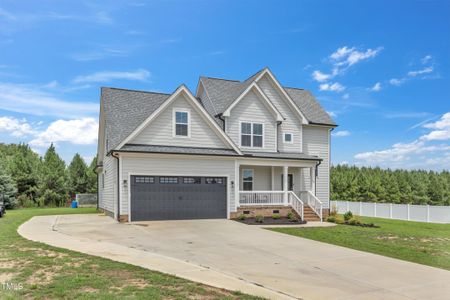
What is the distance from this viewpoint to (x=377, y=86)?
1430cm

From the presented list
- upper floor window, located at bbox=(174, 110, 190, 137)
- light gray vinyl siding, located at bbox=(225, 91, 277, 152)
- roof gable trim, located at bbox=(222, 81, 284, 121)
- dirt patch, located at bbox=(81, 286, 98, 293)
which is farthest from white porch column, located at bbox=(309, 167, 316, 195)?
dirt patch, located at bbox=(81, 286, 98, 293)

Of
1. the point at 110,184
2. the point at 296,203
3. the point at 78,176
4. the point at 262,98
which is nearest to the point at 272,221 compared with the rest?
the point at 296,203

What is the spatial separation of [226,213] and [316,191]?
8.19 meters

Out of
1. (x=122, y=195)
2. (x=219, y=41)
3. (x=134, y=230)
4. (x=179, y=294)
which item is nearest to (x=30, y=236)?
(x=134, y=230)

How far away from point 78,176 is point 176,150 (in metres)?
26.5

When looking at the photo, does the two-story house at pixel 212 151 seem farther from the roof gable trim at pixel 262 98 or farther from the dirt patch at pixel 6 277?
the dirt patch at pixel 6 277

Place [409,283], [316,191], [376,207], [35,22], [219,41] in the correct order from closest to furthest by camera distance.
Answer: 1. [409,283]
2. [35,22]
3. [219,41]
4. [316,191]
5. [376,207]

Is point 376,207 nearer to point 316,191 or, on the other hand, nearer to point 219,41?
point 316,191

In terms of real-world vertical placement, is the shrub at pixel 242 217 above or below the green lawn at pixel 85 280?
below

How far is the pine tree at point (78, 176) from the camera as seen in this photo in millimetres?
40688

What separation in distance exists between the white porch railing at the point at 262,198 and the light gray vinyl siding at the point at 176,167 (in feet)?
4.50

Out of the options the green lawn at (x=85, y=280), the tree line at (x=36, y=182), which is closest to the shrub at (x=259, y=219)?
the green lawn at (x=85, y=280)

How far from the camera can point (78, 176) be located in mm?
41250

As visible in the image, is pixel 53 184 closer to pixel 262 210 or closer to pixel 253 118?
pixel 253 118
